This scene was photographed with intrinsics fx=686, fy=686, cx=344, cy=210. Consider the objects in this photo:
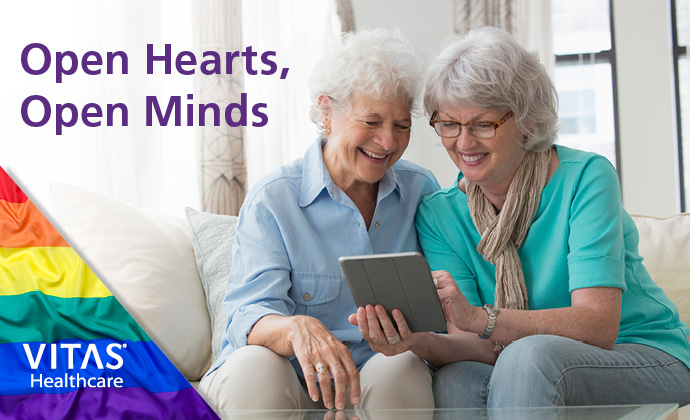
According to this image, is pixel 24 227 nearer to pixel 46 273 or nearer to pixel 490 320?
pixel 46 273

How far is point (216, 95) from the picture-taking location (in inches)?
99.9

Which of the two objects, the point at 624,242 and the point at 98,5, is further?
the point at 98,5

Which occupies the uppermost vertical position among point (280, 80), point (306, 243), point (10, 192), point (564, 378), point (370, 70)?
point (280, 80)

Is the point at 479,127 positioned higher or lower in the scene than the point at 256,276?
higher

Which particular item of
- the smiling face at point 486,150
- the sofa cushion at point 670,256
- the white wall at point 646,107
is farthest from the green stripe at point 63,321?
the white wall at point 646,107

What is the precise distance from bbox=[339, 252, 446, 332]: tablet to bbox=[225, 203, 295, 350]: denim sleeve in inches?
8.8

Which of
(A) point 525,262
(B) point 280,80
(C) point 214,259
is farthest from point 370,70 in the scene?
(B) point 280,80

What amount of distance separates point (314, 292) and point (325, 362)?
26 cm

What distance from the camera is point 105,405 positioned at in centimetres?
97

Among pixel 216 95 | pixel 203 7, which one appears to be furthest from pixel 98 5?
pixel 216 95

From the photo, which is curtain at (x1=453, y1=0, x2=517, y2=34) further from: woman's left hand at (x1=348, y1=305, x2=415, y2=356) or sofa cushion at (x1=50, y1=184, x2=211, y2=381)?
woman's left hand at (x1=348, y1=305, x2=415, y2=356)

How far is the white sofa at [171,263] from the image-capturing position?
163 cm

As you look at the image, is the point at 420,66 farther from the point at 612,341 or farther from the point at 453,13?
the point at 453,13

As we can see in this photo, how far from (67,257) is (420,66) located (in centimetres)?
79
